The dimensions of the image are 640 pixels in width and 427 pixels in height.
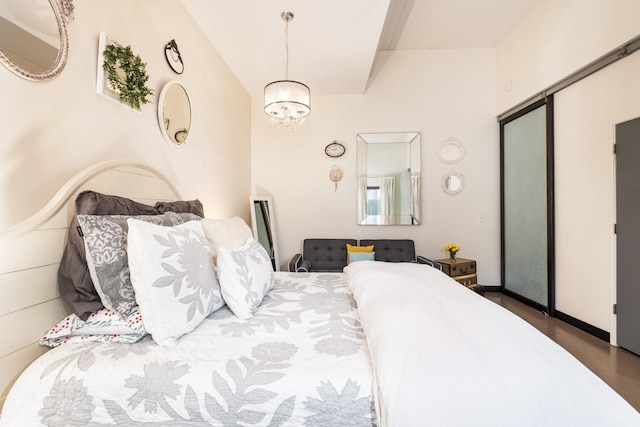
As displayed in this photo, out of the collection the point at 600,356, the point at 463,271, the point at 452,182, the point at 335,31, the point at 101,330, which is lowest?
the point at 600,356

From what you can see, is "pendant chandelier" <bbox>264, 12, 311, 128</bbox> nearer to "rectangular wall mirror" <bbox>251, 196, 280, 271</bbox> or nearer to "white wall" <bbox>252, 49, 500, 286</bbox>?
"rectangular wall mirror" <bbox>251, 196, 280, 271</bbox>

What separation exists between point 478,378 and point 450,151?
3.47 meters

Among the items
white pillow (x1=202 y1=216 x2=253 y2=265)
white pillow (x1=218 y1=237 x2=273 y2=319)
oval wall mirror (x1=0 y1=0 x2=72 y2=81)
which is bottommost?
white pillow (x1=218 y1=237 x2=273 y2=319)

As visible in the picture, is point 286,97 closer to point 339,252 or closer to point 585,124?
point 339,252

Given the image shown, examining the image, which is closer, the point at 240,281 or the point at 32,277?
the point at 32,277

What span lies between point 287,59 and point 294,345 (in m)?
2.81

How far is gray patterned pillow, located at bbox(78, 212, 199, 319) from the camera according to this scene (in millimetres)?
1051

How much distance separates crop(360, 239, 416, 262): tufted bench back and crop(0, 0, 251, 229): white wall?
75.7 inches

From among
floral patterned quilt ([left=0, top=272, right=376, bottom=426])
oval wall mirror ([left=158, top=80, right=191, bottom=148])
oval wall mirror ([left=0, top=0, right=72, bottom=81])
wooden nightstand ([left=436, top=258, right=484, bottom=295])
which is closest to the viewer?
floral patterned quilt ([left=0, top=272, right=376, bottom=426])

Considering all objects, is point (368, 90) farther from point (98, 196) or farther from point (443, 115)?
point (98, 196)

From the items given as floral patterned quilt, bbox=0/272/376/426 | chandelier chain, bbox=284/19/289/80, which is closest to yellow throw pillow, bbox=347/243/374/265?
chandelier chain, bbox=284/19/289/80

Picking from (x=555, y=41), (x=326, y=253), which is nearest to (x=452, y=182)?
(x=555, y=41)

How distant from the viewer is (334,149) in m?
3.82

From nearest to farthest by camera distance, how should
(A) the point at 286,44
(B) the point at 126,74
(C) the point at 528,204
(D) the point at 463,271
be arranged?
1. (B) the point at 126,74
2. (A) the point at 286,44
3. (C) the point at 528,204
4. (D) the point at 463,271
